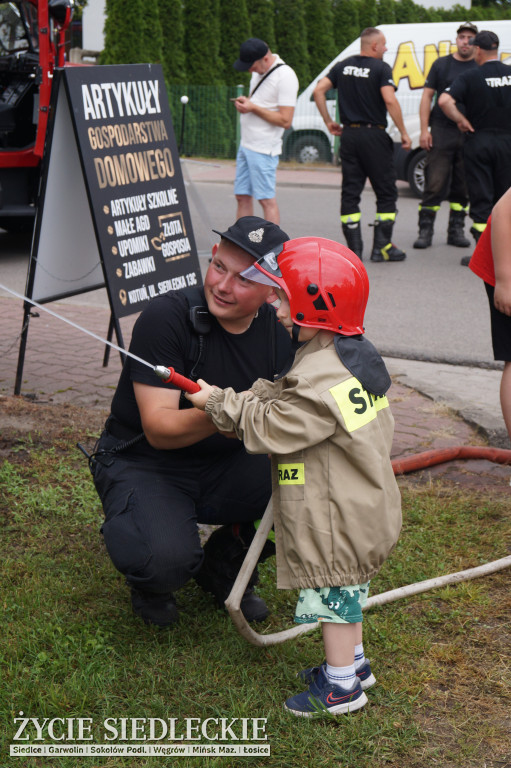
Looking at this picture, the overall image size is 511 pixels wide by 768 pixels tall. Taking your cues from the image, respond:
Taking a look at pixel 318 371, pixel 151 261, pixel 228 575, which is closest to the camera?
pixel 318 371

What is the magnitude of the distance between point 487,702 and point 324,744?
54cm

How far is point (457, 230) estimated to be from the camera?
1019 cm

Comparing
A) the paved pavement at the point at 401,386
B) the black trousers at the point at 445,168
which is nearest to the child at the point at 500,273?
the paved pavement at the point at 401,386

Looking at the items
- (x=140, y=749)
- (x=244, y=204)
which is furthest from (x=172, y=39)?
(x=140, y=749)

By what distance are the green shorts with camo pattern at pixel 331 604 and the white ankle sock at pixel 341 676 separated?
0.45ft

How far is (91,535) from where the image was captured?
362 cm

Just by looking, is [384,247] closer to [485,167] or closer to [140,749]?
[485,167]

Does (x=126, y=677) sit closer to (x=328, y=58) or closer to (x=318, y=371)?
(x=318, y=371)

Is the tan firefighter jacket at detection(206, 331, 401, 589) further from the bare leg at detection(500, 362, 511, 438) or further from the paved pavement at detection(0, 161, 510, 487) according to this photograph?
the paved pavement at detection(0, 161, 510, 487)

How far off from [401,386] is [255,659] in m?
3.02

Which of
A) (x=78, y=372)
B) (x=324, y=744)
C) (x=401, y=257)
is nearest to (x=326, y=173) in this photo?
(x=401, y=257)

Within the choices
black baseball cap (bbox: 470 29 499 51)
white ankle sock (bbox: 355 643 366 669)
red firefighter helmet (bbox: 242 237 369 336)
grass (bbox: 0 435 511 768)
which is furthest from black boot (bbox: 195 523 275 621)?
black baseball cap (bbox: 470 29 499 51)

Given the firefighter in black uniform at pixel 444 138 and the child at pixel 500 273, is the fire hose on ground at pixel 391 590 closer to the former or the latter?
the child at pixel 500 273

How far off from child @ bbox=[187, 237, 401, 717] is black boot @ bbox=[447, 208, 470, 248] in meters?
8.00
